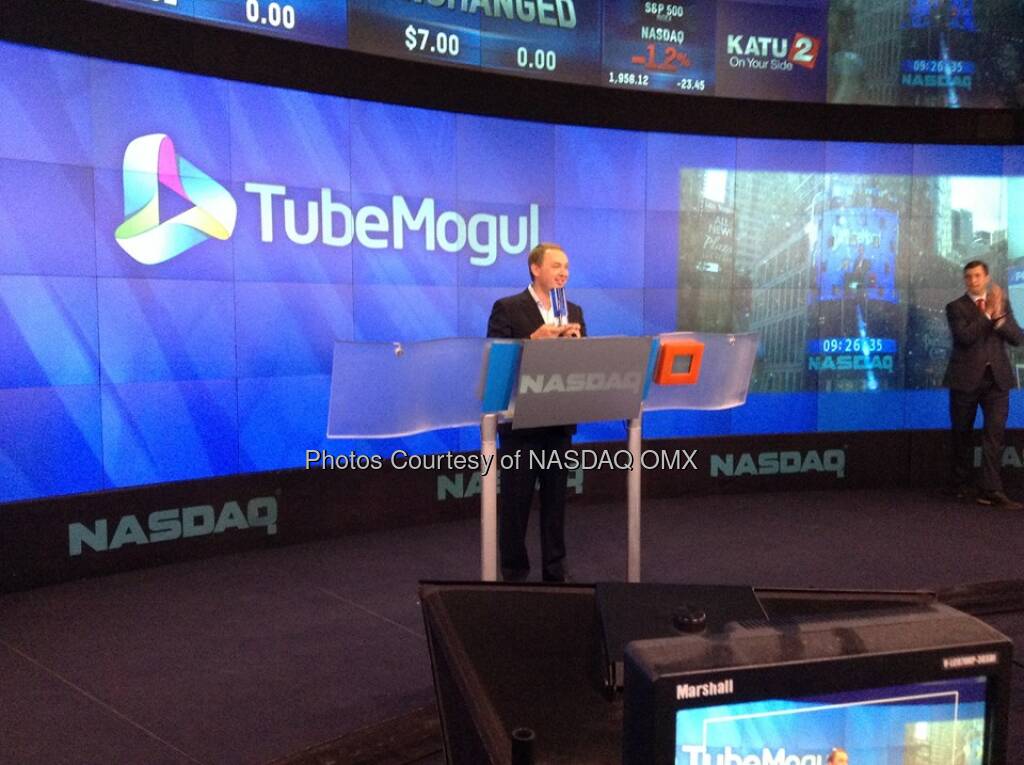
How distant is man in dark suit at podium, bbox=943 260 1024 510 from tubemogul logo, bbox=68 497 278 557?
4588 mm

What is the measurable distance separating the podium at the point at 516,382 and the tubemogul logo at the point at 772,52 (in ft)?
12.1

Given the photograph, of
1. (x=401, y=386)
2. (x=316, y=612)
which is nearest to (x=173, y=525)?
(x=316, y=612)

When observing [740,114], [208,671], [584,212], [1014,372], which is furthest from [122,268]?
[1014,372]

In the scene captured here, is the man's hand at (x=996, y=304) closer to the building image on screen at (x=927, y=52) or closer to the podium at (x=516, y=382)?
the building image on screen at (x=927, y=52)

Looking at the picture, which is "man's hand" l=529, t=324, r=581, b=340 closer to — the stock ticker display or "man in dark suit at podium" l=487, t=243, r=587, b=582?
"man in dark suit at podium" l=487, t=243, r=587, b=582

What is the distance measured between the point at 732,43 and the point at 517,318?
3.67m

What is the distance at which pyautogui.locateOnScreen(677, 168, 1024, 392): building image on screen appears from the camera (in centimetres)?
652

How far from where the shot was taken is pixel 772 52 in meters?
6.38

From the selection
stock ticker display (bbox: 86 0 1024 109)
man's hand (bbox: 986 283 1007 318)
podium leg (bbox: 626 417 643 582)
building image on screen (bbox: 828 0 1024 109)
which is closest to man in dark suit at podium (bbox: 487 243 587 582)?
podium leg (bbox: 626 417 643 582)

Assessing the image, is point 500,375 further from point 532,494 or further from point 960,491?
point 960,491

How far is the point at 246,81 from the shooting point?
4.86 meters

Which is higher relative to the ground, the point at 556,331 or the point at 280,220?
the point at 280,220

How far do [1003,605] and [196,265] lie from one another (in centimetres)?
447

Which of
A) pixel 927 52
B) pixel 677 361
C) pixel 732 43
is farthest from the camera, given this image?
pixel 927 52
